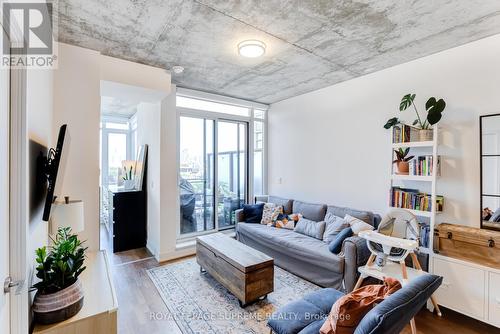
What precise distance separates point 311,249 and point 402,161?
5.04 feet

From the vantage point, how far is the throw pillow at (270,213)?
4204mm

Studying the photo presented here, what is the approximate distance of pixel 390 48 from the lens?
2.74 metres

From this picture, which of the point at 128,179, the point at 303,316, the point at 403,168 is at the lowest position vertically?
the point at 303,316

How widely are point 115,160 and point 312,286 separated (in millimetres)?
5784

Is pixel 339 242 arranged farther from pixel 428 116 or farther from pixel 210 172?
pixel 210 172

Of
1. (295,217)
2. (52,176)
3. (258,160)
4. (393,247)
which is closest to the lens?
(52,176)

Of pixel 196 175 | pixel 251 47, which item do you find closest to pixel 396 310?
pixel 251 47

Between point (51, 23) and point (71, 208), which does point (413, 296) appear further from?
Result: point (51, 23)

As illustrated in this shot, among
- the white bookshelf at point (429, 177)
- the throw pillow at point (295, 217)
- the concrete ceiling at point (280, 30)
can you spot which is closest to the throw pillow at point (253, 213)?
the throw pillow at point (295, 217)

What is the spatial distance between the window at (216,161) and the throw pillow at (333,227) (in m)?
2.11

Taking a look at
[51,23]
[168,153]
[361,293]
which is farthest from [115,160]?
[361,293]

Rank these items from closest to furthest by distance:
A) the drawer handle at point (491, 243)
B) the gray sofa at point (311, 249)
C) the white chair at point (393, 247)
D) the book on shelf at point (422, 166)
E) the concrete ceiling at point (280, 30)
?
the concrete ceiling at point (280, 30), the drawer handle at point (491, 243), the white chair at point (393, 247), the book on shelf at point (422, 166), the gray sofa at point (311, 249)

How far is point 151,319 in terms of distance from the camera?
2.38 meters

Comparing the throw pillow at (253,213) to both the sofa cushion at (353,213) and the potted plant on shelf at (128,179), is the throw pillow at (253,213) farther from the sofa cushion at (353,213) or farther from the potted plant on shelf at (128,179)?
the potted plant on shelf at (128,179)
